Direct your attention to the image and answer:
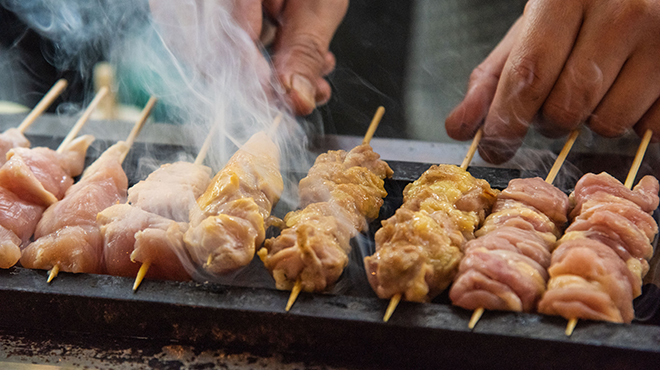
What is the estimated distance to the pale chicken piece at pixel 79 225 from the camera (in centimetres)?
260

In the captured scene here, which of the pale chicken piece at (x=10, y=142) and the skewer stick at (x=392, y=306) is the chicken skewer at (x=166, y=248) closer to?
the skewer stick at (x=392, y=306)

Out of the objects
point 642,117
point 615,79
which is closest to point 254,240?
point 615,79

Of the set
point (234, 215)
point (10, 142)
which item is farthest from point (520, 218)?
point (10, 142)

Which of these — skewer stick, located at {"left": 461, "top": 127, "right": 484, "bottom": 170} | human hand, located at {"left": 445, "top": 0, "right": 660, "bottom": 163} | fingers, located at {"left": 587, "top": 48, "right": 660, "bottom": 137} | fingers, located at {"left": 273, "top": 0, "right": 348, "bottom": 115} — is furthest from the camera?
fingers, located at {"left": 273, "top": 0, "right": 348, "bottom": 115}

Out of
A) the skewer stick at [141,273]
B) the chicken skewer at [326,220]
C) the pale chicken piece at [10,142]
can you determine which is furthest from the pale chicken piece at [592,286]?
the pale chicken piece at [10,142]

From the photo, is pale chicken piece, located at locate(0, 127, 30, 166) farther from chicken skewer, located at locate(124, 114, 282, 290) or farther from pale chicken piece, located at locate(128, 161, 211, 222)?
chicken skewer, located at locate(124, 114, 282, 290)

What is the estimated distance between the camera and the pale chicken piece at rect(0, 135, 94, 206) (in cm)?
301

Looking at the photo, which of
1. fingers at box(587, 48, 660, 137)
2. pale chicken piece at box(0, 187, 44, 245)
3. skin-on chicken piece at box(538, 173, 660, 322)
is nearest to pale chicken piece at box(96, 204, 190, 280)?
pale chicken piece at box(0, 187, 44, 245)

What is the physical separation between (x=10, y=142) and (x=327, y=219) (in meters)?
2.80

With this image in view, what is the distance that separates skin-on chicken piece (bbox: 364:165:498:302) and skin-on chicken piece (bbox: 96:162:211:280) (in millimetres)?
1090

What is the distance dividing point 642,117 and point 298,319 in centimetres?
306

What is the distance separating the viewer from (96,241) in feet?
9.18

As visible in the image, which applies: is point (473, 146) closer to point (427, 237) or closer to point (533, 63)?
point (533, 63)

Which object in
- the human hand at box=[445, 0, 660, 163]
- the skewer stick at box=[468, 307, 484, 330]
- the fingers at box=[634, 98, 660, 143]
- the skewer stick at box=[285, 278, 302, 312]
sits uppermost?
the human hand at box=[445, 0, 660, 163]
